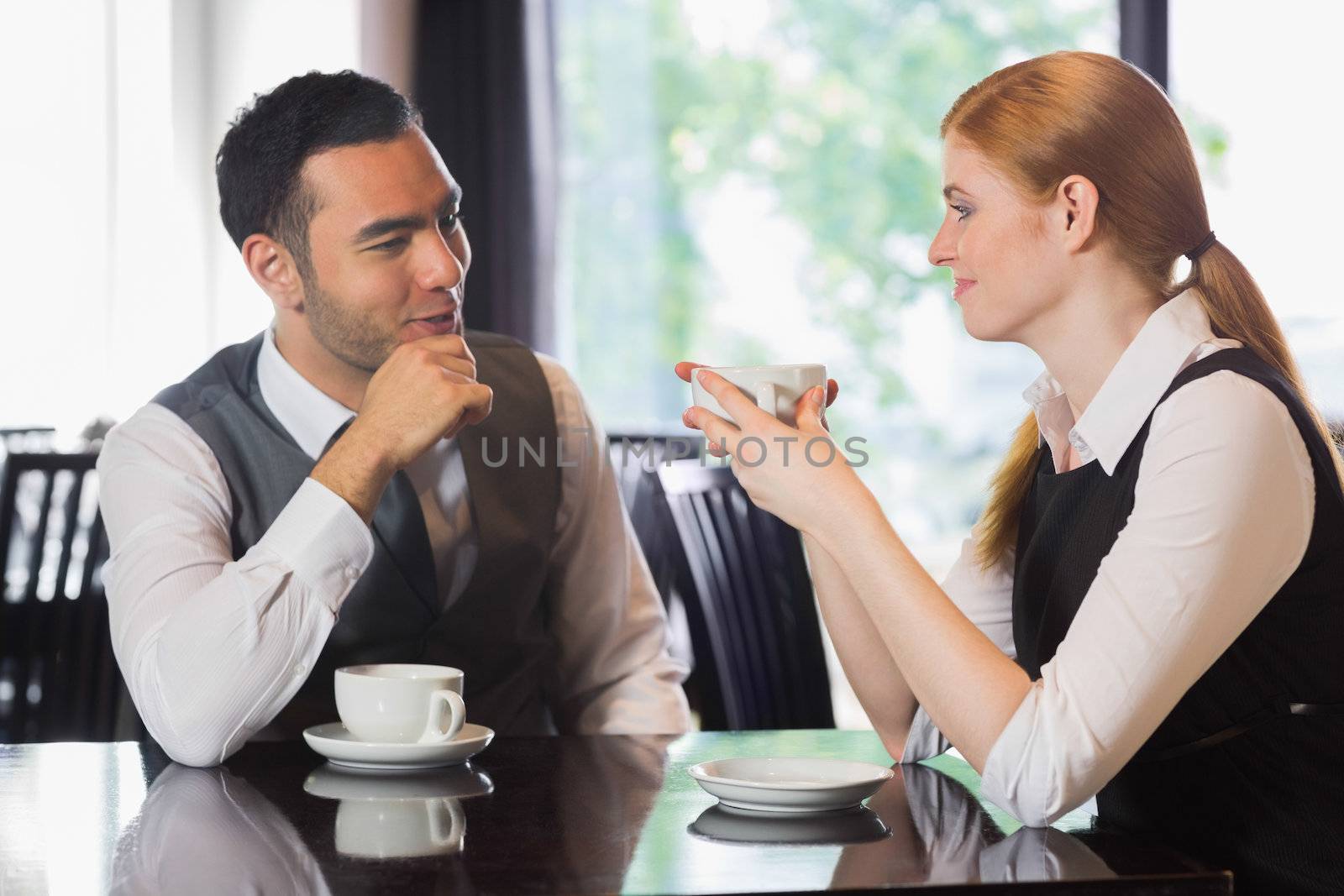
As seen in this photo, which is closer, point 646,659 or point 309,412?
point 309,412

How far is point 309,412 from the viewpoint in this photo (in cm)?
158

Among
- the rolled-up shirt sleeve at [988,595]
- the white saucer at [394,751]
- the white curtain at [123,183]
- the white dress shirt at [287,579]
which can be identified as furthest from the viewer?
the white curtain at [123,183]

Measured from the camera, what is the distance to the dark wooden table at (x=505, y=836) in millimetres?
860

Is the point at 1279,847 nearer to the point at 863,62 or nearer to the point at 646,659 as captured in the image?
the point at 646,659

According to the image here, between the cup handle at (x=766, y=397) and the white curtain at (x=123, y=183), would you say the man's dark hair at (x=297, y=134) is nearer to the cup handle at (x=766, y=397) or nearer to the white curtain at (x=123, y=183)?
the cup handle at (x=766, y=397)

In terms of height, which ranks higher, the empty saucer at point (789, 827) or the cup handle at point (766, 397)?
the cup handle at point (766, 397)

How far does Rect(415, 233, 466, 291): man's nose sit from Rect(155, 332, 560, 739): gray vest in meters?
0.21

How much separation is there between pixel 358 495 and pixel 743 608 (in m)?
0.68

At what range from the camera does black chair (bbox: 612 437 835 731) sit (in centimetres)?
182

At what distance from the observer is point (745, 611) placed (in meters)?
1.85

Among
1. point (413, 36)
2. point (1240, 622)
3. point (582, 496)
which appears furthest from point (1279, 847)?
point (413, 36)

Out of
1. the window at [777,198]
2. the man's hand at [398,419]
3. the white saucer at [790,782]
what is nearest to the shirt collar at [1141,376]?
the white saucer at [790,782]

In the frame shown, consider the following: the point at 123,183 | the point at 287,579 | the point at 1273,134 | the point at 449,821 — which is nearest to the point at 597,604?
the point at 287,579

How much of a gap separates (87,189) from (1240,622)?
10.6 feet
